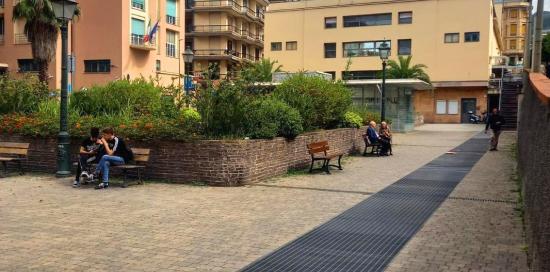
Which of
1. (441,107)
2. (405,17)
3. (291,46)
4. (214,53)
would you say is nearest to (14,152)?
(441,107)

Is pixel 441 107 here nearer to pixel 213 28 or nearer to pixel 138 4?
pixel 213 28

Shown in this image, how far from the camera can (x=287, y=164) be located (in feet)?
45.3

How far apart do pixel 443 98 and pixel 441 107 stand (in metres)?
0.91

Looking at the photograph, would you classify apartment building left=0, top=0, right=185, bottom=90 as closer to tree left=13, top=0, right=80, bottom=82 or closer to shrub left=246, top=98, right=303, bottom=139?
tree left=13, top=0, right=80, bottom=82

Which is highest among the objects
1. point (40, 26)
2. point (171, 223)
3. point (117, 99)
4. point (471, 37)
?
point (471, 37)

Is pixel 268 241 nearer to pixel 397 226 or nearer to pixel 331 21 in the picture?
pixel 397 226

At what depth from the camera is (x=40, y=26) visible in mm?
35281

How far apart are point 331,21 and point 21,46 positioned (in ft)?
103

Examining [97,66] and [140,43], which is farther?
[140,43]

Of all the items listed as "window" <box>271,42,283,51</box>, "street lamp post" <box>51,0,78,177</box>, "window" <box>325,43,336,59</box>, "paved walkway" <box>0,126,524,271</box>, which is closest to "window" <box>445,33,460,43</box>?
"window" <box>325,43,336,59</box>

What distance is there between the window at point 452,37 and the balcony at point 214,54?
24418mm

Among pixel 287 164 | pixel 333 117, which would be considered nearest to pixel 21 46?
pixel 333 117

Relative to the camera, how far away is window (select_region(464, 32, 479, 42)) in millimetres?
53156

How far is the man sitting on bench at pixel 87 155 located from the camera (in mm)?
11609
